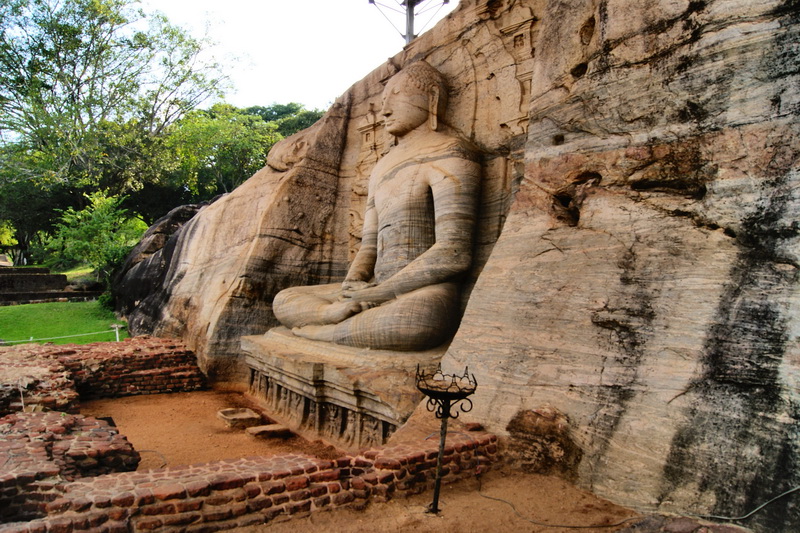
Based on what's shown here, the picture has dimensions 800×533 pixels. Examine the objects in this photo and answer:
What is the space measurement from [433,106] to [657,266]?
3.93 meters

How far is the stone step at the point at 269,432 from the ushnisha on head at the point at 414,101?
3.59m

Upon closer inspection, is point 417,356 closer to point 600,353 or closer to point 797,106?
point 600,353

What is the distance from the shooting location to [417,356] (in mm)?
5066

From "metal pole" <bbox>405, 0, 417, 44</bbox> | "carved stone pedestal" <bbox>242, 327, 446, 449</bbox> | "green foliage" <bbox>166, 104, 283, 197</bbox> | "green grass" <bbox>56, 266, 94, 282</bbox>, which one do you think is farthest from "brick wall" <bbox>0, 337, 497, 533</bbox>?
"green foliage" <bbox>166, 104, 283, 197</bbox>

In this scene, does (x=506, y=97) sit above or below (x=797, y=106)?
above

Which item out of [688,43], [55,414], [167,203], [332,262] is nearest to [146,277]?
[332,262]

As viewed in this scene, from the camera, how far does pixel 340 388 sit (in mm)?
5133

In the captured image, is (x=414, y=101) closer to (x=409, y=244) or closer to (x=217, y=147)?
(x=409, y=244)

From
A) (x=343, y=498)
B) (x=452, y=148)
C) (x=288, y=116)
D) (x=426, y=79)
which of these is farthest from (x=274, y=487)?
(x=288, y=116)

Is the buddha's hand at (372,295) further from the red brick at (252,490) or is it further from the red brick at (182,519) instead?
the red brick at (182,519)

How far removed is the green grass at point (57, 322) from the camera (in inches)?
400

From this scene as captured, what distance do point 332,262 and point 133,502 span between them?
5.95m

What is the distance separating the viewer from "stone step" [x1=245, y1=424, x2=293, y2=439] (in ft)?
18.7

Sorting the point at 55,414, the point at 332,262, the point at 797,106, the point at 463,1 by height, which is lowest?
the point at 55,414
